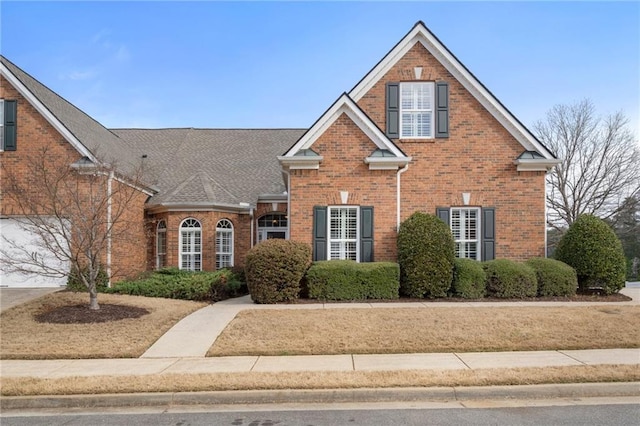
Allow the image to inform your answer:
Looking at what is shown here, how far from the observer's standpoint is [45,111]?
1550 cm

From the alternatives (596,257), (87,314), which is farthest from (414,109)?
(87,314)

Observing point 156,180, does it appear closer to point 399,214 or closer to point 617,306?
point 399,214

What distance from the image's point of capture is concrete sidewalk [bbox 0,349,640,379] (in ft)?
23.9

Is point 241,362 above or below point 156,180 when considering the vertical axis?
below

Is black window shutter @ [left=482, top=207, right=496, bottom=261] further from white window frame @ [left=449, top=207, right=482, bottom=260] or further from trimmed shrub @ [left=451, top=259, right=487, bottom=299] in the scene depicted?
trimmed shrub @ [left=451, top=259, right=487, bottom=299]

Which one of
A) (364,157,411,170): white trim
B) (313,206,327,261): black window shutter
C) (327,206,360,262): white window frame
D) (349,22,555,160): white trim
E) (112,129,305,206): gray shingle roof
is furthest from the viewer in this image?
(112,129,305,206): gray shingle roof

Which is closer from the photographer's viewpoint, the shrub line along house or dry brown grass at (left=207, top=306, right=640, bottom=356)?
dry brown grass at (left=207, top=306, right=640, bottom=356)

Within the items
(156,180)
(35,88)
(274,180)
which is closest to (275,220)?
(274,180)

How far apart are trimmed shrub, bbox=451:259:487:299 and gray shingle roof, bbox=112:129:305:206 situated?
8484mm

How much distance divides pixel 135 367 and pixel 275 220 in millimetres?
11950

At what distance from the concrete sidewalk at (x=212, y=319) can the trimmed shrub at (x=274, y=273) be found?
1.52 feet

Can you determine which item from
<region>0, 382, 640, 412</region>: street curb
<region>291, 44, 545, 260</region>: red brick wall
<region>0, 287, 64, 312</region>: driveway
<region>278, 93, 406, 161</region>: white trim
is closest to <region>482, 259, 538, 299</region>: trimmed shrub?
<region>291, 44, 545, 260</region>: red brick wall

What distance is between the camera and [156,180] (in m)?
19.6

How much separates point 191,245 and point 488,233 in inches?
405
